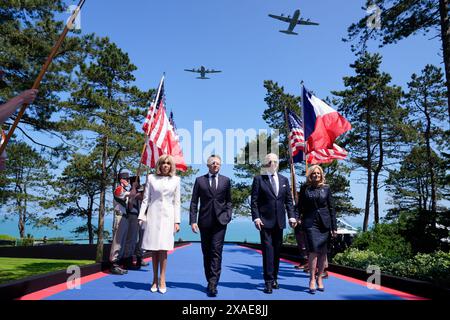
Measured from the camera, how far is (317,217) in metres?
6.31

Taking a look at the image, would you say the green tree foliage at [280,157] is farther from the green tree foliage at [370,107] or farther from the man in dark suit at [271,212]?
the man in dark suit at [271,212]

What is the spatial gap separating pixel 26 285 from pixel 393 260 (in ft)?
24.5

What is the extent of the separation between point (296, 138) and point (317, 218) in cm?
615

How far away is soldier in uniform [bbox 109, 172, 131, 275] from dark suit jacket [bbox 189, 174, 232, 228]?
240 centimetres

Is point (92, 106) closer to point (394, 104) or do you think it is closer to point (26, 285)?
point (26, 285)

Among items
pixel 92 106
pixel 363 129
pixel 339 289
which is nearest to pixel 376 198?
pixel 363 129

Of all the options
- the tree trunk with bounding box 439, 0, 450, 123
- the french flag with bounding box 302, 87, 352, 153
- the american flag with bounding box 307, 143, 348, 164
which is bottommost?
the american flag with bounding box 307, 143, 348, 164

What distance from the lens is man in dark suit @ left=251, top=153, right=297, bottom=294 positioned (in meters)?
5.89

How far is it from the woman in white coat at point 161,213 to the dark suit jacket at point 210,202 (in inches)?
11.6

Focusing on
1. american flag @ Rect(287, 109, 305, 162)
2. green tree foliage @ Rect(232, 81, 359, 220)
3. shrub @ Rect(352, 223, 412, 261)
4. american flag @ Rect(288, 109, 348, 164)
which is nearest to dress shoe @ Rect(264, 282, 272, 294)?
american flag @ Rect(288, 109, 348, 164)

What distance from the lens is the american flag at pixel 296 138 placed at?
11.7 meters

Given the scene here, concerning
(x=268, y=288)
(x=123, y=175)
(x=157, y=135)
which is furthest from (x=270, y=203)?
(x=157, y=135)

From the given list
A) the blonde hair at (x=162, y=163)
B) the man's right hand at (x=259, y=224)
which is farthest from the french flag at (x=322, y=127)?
the blonde hair at (x=162, y=163)

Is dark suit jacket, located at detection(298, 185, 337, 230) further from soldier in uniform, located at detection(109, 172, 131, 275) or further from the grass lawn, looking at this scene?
the grass lawn
